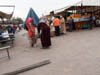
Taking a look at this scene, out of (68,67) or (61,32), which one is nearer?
(68,67)

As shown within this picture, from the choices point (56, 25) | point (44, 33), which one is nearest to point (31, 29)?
point (44, 33)

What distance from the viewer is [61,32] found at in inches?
385

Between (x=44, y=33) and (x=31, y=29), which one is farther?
(x=31, y=29)

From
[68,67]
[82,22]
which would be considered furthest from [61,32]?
[68,67]

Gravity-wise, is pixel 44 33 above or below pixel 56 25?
below

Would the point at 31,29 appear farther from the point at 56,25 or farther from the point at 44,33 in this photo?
the point at 56,25

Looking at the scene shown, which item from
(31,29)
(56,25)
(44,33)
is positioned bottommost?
(44,33)

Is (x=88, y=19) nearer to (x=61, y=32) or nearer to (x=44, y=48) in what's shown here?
(x=61, y=32)

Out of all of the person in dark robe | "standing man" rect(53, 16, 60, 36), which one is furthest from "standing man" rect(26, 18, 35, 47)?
"standing man" rect(53, 16, 60, 36)

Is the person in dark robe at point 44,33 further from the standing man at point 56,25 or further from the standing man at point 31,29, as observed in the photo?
the standing man at point 56,25

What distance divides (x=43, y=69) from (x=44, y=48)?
7.56ft

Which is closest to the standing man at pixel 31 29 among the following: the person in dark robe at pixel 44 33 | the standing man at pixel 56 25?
the person in dark robe at pixel 44 33

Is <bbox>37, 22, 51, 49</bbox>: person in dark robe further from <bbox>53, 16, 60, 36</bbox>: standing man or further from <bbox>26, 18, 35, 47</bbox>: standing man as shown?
<bbox>53, 16, 60, 36</bbox>: standing man

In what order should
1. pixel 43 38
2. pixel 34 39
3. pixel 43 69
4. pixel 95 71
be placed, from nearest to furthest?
pixel 95 71 < pixel 43 69 < pixel 43 38 < pixel 34 39
